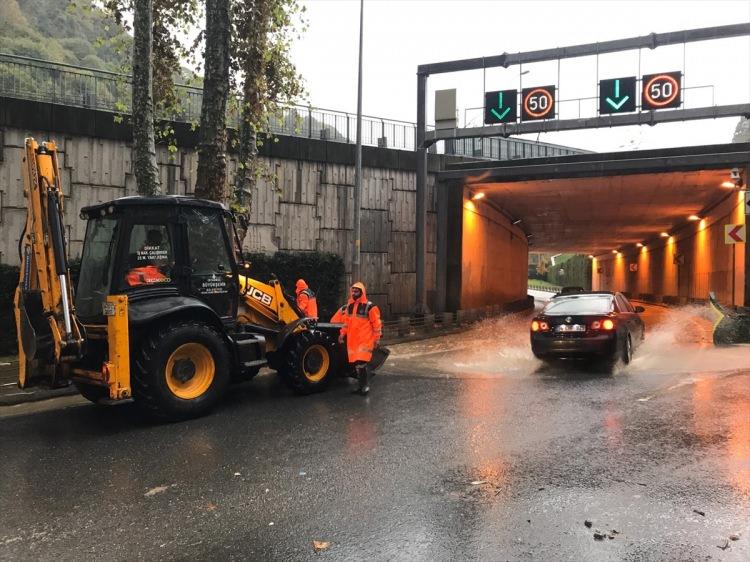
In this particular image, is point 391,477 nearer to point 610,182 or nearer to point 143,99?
point 143,99

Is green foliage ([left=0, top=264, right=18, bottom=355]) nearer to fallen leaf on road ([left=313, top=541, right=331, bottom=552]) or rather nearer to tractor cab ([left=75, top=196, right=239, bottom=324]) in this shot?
tractor cab ([left=75, top=196, right=239, bottom=324])

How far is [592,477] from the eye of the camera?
181 inches

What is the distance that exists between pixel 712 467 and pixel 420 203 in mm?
13688

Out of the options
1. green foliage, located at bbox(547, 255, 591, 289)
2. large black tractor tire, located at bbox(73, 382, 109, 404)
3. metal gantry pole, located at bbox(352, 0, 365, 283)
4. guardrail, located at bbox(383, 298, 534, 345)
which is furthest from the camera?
green foliage, located at bbox(547, 255, 591, 289)

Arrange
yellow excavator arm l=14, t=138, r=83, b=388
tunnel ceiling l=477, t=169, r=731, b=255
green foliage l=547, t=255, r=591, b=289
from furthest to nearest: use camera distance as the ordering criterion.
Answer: green foliage l=547, t=255, r=591, b=289, tunnel ceiling l=477, t=169, r=731, b=255, yellow excavator arm l=14, t=138, r=83, b=388

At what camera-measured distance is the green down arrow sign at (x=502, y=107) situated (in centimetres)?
1708

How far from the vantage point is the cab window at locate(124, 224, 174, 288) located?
6.49 metres

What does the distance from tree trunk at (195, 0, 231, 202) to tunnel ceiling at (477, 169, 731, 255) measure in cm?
1146

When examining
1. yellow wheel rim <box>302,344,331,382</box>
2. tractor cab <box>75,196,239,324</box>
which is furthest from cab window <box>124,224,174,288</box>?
yellow wheel rim <box>302,344,331,382</box>

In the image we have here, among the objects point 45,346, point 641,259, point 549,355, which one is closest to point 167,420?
point 45,346

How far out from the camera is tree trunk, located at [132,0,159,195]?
10195 millimetres

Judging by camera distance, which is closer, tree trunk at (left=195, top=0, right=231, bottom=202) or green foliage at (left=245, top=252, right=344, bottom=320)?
tree trunk at (left=195, top=0, right=231, bottom=202)

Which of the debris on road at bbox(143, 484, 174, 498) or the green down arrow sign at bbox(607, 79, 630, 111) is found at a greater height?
the green down arrow sign at bbox(607, 79, 630, 111)

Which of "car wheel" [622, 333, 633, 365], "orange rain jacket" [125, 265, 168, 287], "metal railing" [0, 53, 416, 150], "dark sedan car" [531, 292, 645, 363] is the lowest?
"car wheel" [622, 333, 633, 365]
